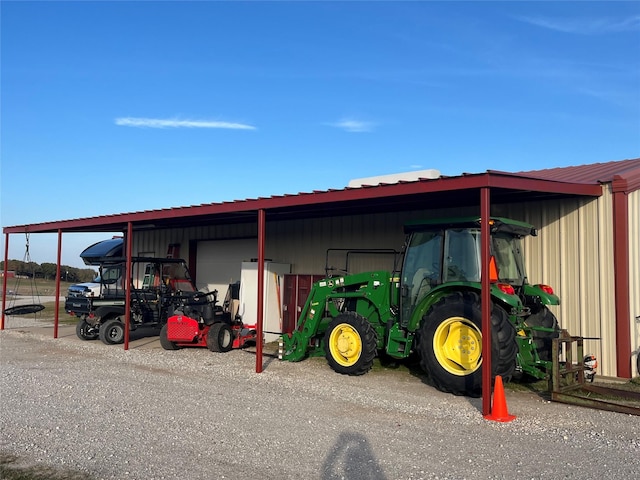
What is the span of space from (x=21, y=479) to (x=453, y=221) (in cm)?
620

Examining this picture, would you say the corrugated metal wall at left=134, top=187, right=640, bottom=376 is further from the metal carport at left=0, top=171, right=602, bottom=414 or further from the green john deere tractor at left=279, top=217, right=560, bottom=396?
the green john deere tractor at left=279, top=217, right=560, bottom=396

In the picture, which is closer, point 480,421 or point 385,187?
point 480,421

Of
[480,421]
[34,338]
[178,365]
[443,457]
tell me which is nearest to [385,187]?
[480,421]

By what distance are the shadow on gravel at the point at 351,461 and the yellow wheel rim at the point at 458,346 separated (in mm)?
2281

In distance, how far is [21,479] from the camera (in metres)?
4.77

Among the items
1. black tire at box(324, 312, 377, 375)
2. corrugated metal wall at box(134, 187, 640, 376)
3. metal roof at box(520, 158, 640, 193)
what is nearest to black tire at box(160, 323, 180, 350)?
black tire at box(324, 312, 377, 375)

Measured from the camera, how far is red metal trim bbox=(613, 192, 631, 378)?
29.0ft

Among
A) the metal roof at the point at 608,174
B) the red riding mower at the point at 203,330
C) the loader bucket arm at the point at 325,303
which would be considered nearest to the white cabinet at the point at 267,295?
the red riding mower at the point at 203,330

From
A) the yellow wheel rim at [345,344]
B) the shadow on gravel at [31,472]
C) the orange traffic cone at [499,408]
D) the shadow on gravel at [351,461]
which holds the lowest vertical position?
the shadow on gravel at [31,472]

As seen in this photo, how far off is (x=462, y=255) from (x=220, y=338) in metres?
5.90

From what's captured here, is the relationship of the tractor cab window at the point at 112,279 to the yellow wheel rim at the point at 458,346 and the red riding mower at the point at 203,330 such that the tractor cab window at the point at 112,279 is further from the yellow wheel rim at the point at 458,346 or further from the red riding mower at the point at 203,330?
the yellow wheel rim at the point at 458,346

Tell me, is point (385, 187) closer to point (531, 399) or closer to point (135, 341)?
point (531, 399)

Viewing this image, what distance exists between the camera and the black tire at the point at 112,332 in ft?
44.7

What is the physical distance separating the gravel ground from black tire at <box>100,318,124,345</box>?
357 centimetres
